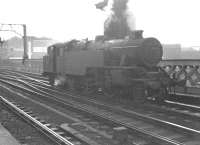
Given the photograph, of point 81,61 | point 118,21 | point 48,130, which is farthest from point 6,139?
point 118,21

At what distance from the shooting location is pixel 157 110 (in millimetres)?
10539

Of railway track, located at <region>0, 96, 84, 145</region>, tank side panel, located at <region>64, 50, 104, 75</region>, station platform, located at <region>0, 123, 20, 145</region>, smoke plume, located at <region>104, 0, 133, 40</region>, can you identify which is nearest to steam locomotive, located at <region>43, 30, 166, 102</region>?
tank side panel, located at <region>64, 50, 104, 75</region>

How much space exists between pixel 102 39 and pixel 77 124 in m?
7.24

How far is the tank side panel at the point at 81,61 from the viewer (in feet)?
45.2

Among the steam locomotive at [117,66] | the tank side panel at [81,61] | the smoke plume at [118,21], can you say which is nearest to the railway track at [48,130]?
the steam locomotive at [117,66]

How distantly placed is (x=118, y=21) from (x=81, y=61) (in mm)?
3644

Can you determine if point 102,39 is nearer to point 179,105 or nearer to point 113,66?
point 113,66

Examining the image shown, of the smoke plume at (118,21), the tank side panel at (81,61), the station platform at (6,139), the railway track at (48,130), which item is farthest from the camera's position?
the smoke plume at (118,21)

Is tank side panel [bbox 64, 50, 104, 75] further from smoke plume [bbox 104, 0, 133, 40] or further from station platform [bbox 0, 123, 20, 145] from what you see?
station platform [bbox 0, 123, 20, 145]

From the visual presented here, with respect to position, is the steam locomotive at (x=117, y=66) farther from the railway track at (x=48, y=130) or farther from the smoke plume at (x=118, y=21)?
the railway track at (x=48, y=130)

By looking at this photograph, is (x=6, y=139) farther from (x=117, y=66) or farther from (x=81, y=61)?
(x=81, y=61)

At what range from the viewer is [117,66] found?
12969 mm

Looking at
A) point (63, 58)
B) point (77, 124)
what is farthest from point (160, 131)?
point (63, 58)

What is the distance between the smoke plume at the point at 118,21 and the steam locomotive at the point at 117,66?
1.49m
